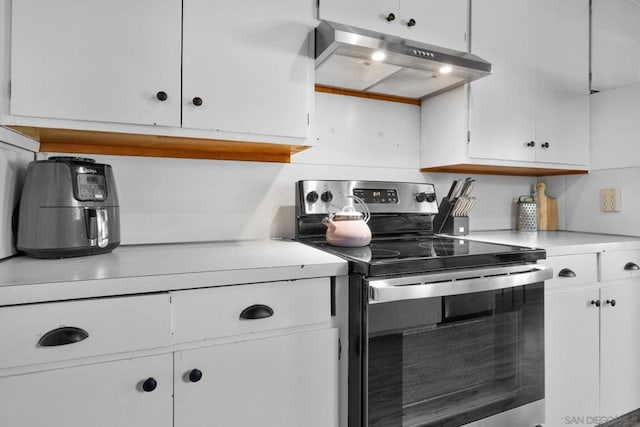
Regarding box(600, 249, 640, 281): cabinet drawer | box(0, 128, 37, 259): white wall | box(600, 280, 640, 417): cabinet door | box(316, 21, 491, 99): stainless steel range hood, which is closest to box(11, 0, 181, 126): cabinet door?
box(0, 128, 37, 259): white wall

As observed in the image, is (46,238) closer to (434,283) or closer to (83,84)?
(83,84)

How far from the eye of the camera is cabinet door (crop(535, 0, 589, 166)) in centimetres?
199

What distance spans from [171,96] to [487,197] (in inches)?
75.0

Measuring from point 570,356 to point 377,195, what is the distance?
112 cm

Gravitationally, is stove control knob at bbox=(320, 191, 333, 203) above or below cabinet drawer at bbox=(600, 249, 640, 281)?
above

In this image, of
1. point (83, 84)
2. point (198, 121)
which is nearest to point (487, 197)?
point (198, 121)

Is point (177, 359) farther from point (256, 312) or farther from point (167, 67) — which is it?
point (167, 67)

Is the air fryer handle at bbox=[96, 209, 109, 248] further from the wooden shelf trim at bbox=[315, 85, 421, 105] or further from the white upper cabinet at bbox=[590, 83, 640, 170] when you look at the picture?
the white upper cabinet at bbox=[590, 83, 640, 170]

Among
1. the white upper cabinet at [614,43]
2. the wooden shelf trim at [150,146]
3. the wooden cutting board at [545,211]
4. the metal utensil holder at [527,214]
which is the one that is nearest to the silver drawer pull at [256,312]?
the wooden shelf trim at [150,146]

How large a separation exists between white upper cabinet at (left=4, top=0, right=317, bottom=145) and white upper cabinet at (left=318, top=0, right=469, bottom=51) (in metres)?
0.13

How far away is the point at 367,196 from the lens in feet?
5.68

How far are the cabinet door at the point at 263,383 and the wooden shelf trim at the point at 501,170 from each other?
125cm

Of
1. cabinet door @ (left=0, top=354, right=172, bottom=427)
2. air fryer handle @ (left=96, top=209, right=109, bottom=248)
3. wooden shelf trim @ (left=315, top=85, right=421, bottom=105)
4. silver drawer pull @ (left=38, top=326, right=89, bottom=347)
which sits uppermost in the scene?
wooden shelf trim @ (left=315, top=85, right=421, bottom=105)

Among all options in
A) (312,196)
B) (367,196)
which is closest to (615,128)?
(367,196)
